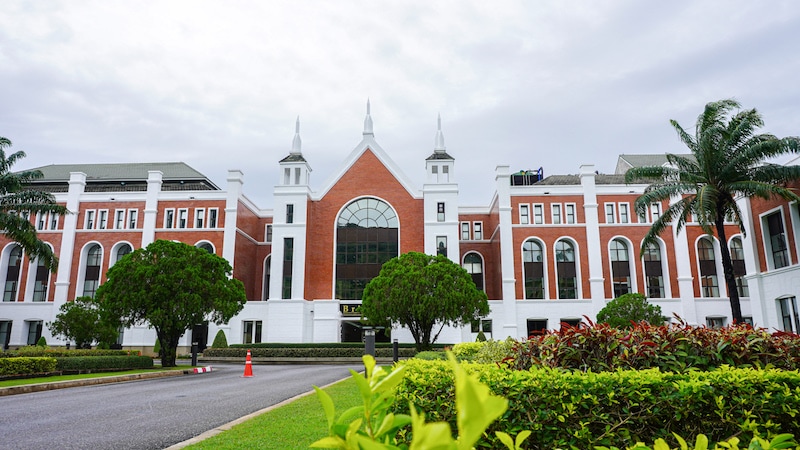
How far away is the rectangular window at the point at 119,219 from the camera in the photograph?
42.9 meters

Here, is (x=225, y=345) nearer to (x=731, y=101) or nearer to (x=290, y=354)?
(x=290, y=354)

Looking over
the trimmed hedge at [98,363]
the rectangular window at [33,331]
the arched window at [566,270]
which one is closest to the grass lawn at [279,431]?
the trimmed hedge at [98,363]

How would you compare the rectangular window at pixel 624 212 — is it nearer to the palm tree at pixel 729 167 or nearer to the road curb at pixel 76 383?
the palm tree at pixel 729 167

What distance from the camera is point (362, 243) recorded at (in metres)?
41.8

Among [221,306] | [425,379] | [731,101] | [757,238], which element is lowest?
[425,379]

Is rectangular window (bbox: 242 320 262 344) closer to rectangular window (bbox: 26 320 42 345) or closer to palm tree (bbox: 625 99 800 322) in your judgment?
rectangular window (bbox: 26 320 42 345)

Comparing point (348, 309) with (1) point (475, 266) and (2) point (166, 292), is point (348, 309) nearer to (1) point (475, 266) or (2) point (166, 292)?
(1) point (475, 266)

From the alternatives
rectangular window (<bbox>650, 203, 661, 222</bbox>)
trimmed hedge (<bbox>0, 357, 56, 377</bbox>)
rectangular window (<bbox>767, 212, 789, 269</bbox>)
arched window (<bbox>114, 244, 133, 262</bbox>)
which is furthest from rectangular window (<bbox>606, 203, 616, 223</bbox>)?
arched window (<bbox>114, 244, 133, 262</bbox>)

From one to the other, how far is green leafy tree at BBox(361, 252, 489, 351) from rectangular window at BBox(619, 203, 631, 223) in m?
18.1

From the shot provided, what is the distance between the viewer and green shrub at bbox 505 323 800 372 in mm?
5652

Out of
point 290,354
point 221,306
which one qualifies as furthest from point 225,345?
point 221,306

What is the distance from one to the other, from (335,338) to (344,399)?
2816cm

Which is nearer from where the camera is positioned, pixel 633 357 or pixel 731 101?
pixel 633 357

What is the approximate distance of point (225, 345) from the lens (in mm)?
37219
